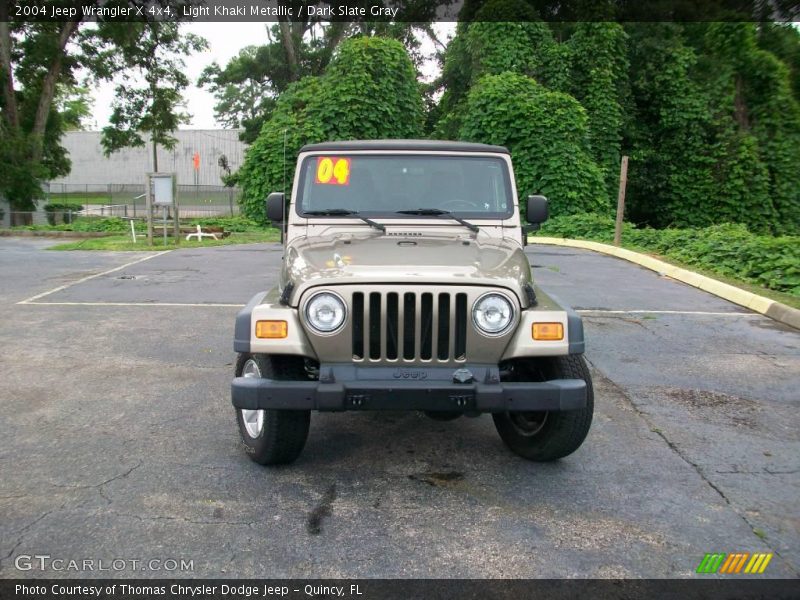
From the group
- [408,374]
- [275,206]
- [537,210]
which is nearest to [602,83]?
[537,210]

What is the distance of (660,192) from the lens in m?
26.5

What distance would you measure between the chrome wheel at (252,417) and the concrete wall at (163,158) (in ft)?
160

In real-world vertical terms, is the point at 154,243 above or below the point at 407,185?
below

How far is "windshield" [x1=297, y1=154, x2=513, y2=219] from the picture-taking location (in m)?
5.09

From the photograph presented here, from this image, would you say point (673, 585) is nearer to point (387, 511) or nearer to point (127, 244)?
point (387, 511)

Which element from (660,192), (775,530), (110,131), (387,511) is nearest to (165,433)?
(387,511)

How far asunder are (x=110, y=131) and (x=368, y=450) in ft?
106

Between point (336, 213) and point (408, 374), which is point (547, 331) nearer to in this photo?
point (408, 374)

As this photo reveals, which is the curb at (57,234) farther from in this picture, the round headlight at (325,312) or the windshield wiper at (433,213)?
the round headlight at (325,312)

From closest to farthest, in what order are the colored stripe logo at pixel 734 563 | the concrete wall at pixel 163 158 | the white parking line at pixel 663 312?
the colored stripe logo at pixel 734 563 < the white parking line at pixel 663 312 < the concrete wall at pixel 163 158

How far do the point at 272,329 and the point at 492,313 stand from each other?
1.14m

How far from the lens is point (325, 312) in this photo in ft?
12.1

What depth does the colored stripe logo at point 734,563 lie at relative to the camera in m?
3.10

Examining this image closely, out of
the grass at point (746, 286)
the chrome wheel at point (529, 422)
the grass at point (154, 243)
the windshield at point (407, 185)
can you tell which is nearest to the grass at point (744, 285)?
the grass at point (746, 286)
